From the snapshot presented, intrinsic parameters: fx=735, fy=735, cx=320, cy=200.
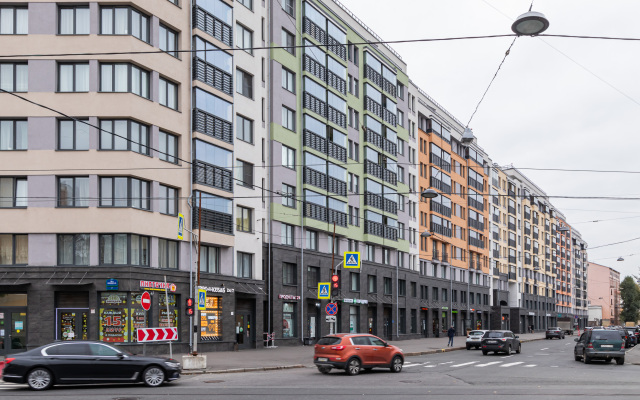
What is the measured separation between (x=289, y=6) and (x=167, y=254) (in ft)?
72.1

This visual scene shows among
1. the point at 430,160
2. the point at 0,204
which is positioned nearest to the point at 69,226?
the point at 0,204

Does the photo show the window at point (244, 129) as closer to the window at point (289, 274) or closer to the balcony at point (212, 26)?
the balcony at point (212, 26)

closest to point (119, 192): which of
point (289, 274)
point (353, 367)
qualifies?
point (353, 367)

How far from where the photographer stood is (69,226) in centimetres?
3644

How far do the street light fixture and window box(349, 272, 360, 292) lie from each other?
4477 centimetres

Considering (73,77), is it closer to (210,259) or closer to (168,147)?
(168,147)

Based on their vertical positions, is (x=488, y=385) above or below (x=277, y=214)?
below

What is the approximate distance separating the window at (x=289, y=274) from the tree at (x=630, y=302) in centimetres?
12389

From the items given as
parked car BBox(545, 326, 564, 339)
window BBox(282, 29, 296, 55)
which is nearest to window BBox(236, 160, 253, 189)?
window BBox(282, 29, 296, 55)

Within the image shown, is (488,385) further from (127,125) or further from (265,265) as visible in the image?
(265,265)

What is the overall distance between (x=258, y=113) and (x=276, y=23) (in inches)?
265

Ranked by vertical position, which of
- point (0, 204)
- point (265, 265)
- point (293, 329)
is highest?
point (0, 204)

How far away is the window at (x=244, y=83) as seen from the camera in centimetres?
4691

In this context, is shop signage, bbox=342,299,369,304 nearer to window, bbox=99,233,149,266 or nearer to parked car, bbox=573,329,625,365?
window, bbox=99,233,149,266
